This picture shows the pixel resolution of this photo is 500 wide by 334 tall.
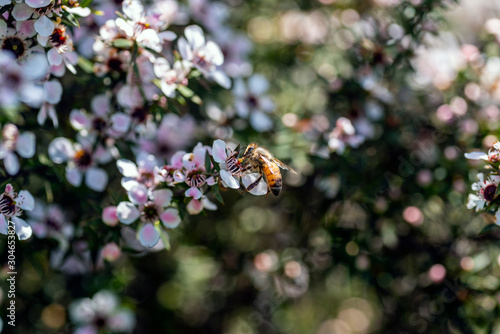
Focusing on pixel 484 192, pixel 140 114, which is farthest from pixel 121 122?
pixel 484 192

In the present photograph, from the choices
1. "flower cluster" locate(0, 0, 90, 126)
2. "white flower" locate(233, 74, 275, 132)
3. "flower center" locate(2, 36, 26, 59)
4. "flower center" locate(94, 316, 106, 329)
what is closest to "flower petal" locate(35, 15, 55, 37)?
"flower cluster" locate(0, 0, 90, 126)

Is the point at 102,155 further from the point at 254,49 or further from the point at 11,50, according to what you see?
the point at 254,49

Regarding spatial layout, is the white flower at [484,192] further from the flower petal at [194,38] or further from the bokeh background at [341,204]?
the flower petal at [194,38]

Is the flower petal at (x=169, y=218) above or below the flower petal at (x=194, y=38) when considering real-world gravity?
below

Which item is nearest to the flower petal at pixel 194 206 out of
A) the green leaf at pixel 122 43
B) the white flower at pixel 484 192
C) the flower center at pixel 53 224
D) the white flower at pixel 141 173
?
the white flower at pixel 141 173

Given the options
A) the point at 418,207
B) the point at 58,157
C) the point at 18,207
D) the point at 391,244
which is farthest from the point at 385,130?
the point at 18,207

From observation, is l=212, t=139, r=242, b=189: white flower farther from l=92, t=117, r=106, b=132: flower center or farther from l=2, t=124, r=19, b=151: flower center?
l=2, t=124, r=19, b=151: flower center
